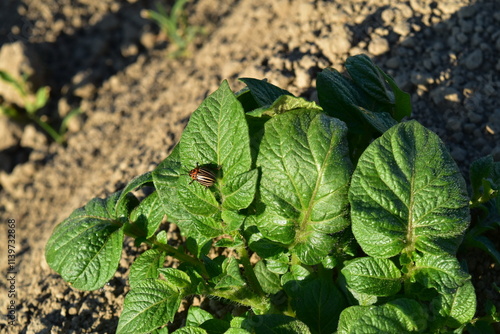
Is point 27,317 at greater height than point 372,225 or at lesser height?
lesser

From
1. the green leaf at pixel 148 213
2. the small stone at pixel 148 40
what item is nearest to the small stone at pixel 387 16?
the green leaf at pixel 148 213

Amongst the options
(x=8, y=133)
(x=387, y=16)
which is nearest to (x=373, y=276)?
(x=387, y=16)

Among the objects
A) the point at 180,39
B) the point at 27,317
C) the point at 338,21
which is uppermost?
the point at 338,21

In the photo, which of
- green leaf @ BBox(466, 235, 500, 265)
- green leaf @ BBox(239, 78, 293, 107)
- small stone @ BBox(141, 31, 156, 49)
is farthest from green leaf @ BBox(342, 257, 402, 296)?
small stone @ BBox(141, 31, 156, 49)

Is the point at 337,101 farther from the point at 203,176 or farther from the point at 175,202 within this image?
the point at 175,202

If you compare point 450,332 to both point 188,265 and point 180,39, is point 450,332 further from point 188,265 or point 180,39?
point 180,39

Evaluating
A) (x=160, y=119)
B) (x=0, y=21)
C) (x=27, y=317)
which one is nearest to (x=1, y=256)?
(x=27, y=317)

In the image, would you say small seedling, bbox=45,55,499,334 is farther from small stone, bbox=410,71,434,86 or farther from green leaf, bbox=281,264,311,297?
small stone, bbox=410,71,434,86
